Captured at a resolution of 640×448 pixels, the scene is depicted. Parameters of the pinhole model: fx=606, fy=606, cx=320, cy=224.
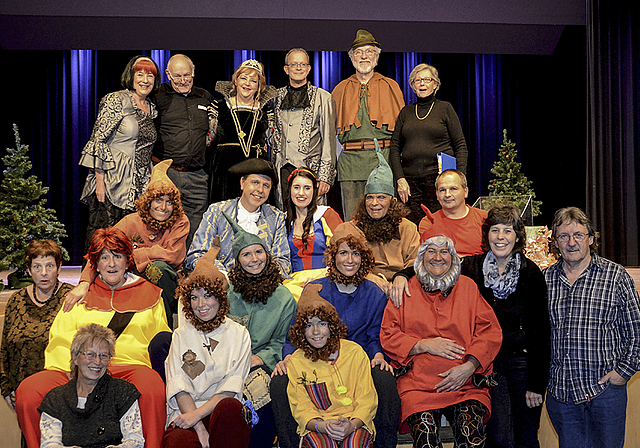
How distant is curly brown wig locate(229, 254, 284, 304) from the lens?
3.35 metres

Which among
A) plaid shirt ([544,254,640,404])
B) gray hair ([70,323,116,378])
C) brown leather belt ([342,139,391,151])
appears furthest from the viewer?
brown leather belt ([342,139,391,151])

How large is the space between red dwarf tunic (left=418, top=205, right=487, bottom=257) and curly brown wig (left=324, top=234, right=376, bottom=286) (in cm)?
75

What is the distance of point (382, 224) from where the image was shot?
3.90 meters

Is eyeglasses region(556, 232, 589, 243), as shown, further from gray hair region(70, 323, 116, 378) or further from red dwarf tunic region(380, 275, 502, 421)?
gray hair region(70, 323, 116, 378)

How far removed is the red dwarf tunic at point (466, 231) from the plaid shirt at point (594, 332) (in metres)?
0.85

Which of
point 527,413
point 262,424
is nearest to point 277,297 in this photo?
point 262,424

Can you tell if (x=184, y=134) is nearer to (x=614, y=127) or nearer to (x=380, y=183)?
(x=380, y=183)

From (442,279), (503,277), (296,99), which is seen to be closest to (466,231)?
(503,277)

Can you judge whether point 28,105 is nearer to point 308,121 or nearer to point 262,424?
point 308,121

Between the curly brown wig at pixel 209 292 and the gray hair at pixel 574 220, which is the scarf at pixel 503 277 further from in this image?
the curly brown wig at pixel 209 292

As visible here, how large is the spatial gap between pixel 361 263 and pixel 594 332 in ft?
4.02

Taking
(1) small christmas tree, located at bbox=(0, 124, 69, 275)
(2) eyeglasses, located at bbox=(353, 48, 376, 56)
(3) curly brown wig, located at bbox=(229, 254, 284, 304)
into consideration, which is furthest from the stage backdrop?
(3) curly brown wig, located at bbox=(229, 254, 284, 304)

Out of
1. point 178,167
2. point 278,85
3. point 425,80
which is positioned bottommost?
point 178,167

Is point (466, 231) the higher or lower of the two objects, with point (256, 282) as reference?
higher
